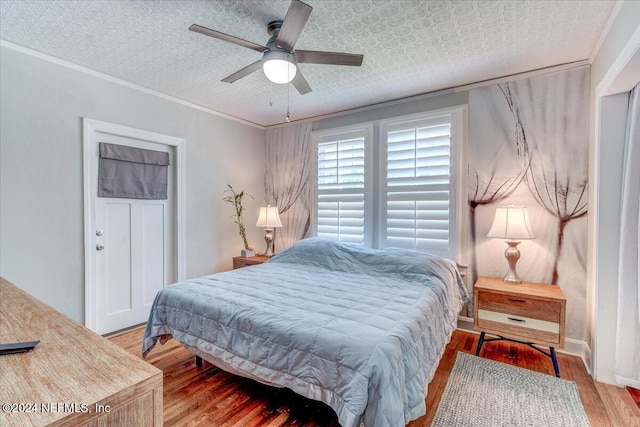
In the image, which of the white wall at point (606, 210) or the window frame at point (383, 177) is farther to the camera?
the window frame at point (383, 177)

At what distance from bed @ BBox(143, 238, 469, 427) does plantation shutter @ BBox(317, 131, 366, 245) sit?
0.85 m

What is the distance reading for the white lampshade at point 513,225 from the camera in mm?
2463

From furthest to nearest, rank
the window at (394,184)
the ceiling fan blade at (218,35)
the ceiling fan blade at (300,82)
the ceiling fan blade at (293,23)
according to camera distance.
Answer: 1. the window at (394,184)
2. the ceiling fan blade at (300,82)
3. the ceiling fan blade at (218,35)
4. the ceiling fan blade at (293,23)

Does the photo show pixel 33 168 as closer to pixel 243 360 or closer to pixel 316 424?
pixel 243 360

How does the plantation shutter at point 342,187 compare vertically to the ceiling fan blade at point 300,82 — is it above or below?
below

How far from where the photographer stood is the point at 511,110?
109 inches

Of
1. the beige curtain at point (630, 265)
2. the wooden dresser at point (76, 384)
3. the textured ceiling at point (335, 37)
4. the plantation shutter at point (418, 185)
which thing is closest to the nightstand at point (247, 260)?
the plantation shutter at point (418, 185)

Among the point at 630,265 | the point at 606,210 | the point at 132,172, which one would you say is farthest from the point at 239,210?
the point at 630,265

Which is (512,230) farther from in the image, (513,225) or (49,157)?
(49,157)

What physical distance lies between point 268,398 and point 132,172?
2575 mm

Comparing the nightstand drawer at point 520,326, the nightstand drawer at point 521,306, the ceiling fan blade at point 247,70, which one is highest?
the ceiling fan blade at point 247,70

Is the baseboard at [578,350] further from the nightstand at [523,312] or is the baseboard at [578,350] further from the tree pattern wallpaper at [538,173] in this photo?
the nightstand at [523,312]

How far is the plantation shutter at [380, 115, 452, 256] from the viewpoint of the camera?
10.1 ft

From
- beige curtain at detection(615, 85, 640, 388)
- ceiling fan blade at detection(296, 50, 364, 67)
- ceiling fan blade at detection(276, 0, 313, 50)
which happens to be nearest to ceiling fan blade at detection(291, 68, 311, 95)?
ceiling fan blade at detection(296, 50, 364, 67)
